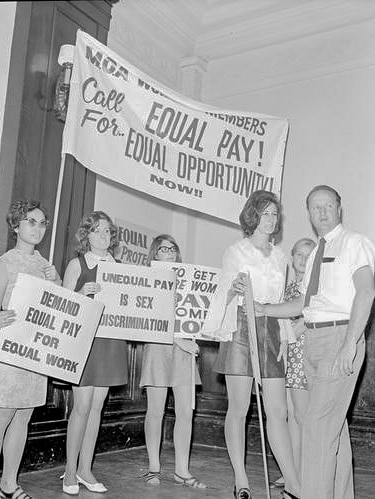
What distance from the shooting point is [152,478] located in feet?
10.5

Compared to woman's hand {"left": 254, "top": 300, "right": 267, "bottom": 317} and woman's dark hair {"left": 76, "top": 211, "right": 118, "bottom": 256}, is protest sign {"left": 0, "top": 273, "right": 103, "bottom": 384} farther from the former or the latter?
woman's hand {"left": 254, "top": 300, "right": 267, "bottom": 317}

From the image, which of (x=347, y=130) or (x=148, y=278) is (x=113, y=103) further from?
(x=347, y=130)

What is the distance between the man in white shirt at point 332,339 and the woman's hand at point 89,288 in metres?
1.03

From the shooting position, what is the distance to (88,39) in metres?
3.27

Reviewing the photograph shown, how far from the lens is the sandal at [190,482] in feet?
10.3

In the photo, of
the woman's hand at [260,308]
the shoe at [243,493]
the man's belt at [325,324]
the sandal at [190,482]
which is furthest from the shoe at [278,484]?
the man's belt at [325,324]

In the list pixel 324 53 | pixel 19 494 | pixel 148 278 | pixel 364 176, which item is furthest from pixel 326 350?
pixel 324 53

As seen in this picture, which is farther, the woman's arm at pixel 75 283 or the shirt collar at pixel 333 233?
the woman's arm at pixel 75 283

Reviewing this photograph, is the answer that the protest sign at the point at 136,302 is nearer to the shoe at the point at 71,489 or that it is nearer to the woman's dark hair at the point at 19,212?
the woman's dark hair at the point at 19,212

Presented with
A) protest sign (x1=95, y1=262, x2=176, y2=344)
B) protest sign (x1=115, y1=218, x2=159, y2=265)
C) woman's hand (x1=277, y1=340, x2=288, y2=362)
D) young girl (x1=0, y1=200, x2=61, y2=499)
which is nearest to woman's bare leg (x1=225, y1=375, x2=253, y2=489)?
woman's hand (x1=277, y1=340, x2=288, y2=362)

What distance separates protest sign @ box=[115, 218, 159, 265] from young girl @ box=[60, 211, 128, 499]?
132 centimetres

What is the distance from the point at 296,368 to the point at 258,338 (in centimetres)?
50

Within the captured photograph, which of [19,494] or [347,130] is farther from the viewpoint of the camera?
[347,130]

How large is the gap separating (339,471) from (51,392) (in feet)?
5.88
